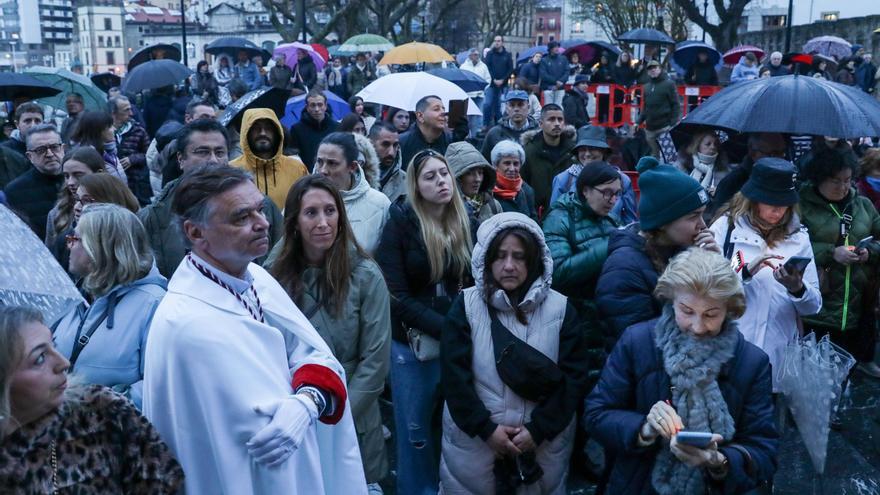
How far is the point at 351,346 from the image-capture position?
12.7 feet

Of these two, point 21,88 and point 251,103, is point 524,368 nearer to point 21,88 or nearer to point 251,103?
point 251,103

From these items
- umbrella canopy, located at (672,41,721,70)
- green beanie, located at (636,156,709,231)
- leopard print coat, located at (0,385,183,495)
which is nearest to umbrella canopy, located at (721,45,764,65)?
umbrella canopy, located at (672,41,721,70)

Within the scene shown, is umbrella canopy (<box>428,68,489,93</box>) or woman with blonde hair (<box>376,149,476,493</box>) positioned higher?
umbrella canopy (<box>428,68,489,93</box>)

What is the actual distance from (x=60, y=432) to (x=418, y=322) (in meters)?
2.25

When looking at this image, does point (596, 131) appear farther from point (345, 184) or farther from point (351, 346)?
point (351, 346)

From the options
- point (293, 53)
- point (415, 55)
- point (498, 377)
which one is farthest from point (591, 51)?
point (498, 377)

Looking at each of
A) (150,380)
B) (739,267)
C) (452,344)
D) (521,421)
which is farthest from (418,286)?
(150,380)

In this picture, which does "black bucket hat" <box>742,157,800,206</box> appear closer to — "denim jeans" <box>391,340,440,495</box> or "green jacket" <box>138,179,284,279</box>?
"denim jeans" <box>391,340,440,495</box>

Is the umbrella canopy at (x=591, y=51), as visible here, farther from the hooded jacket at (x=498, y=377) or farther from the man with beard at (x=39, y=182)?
the hooded jacket at (x=498, y=377)

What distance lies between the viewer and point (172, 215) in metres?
4.33

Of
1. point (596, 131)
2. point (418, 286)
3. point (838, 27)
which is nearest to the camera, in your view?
point (418, 286)

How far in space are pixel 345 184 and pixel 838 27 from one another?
33317 millimetres

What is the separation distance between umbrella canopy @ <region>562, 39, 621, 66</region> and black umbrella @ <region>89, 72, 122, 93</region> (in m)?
11.5

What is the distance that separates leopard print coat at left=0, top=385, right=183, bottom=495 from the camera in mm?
2248
